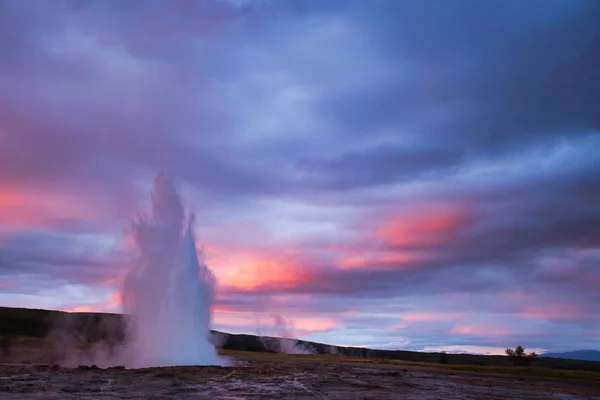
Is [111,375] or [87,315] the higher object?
[87,315]

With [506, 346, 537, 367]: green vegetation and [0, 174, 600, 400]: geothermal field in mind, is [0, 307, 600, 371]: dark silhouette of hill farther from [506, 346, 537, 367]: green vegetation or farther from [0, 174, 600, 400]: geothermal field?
[0, 174, 600, 400]: geothermal field

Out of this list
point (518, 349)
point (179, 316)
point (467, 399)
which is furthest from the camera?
point (518, 349)

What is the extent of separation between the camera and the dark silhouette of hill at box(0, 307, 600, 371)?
112312 mm

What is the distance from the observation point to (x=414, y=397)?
75.4 feet

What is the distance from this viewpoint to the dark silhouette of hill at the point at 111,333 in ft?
A: 368

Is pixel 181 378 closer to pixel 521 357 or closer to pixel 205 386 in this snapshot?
pixel 205 386

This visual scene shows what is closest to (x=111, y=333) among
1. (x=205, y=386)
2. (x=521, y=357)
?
(x=521, y=357)

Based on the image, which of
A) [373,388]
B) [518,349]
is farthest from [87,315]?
[373,388]

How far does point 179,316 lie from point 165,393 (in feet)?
47.2

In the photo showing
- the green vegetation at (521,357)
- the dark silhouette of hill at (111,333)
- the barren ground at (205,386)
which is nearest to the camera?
the barren ground at (205,386)

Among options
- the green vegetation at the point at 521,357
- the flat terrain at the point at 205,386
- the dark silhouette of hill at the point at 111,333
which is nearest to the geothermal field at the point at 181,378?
the flat terrain at the point at 205,386

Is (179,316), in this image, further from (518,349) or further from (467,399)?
(518,349)

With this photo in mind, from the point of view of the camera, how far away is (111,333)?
115m

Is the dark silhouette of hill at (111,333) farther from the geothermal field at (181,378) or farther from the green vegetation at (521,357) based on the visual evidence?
the geothermal field at (181,378)
